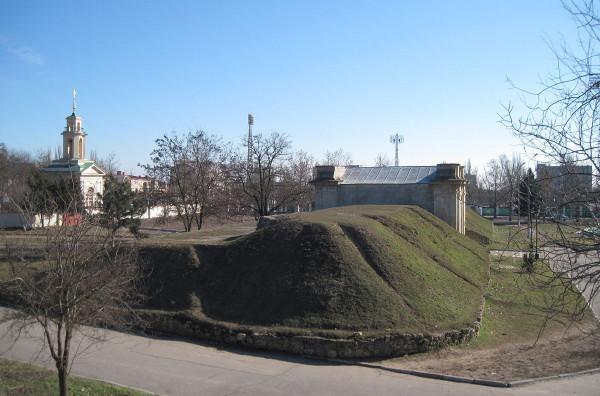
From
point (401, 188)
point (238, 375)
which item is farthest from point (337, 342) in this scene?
point (401, 188)

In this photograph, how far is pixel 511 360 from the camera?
455 inches

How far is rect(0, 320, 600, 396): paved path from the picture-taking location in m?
9.95

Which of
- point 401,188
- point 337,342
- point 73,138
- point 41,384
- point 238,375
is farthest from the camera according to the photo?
point 73,138

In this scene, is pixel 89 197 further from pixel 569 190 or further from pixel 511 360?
pixel 569 190

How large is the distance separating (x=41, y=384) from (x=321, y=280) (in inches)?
296

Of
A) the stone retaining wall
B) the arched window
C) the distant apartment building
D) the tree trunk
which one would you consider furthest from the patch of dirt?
the arched window

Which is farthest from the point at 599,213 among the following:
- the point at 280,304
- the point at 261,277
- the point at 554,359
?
the point at 261,277

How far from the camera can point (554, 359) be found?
11422mm

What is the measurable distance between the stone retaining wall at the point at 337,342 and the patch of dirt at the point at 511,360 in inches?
10.3

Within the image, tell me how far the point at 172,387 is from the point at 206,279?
6.01 meters

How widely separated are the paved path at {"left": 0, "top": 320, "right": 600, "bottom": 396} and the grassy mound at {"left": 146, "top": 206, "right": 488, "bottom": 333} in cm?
150

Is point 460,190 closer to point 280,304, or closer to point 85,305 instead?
point 280,304

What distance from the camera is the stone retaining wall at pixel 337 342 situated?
12.0 metres

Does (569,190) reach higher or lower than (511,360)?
higher
